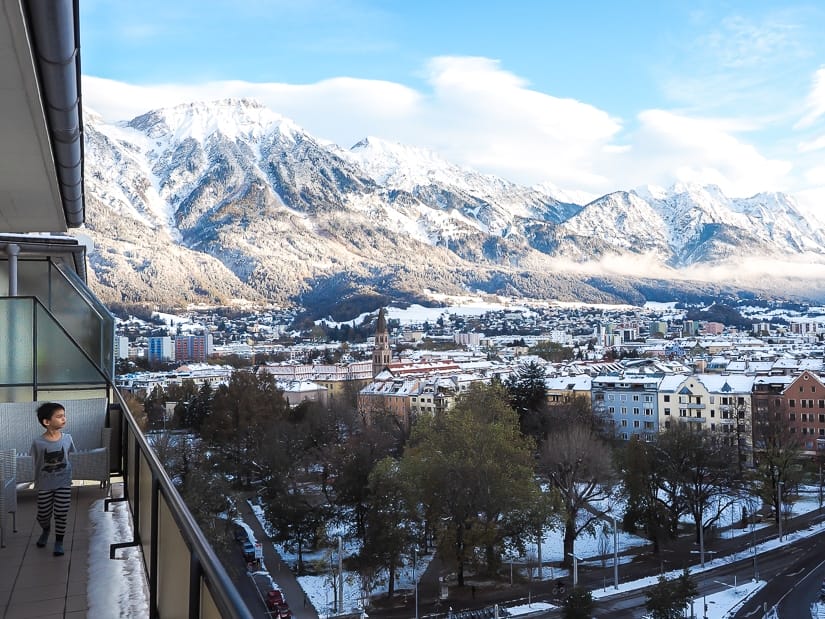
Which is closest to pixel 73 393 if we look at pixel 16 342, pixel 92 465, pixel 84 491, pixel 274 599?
pixel 16 342

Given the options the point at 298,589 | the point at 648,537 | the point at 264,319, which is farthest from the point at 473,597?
the point at 264,319

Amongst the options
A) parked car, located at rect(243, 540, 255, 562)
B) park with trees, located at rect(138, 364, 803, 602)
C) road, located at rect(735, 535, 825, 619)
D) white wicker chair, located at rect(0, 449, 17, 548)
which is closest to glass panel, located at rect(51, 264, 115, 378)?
white wicker chair, located at rect(0, 449, 17, 548)

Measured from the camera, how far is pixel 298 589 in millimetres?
20484

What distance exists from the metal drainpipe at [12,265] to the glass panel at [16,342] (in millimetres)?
1982

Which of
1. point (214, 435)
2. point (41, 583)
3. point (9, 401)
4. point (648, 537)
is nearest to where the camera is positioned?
point (41, 583)

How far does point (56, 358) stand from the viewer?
20.0 ft

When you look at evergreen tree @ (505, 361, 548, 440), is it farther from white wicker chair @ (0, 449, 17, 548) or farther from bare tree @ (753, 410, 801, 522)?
white wicker chair @ (0, 449, 17, 548)

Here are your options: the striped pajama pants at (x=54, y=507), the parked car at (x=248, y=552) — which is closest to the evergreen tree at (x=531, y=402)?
the parked car at (x=248, y=552)

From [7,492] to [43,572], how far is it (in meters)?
0.79

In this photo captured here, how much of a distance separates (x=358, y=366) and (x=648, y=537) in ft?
176

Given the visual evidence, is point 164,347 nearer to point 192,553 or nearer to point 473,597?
point 473,597

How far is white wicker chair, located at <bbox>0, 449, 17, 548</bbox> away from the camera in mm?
4312

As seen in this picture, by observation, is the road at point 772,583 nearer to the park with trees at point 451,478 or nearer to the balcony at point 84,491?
the park with trees at point 451,478

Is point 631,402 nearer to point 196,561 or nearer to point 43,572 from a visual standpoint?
point 43,572
